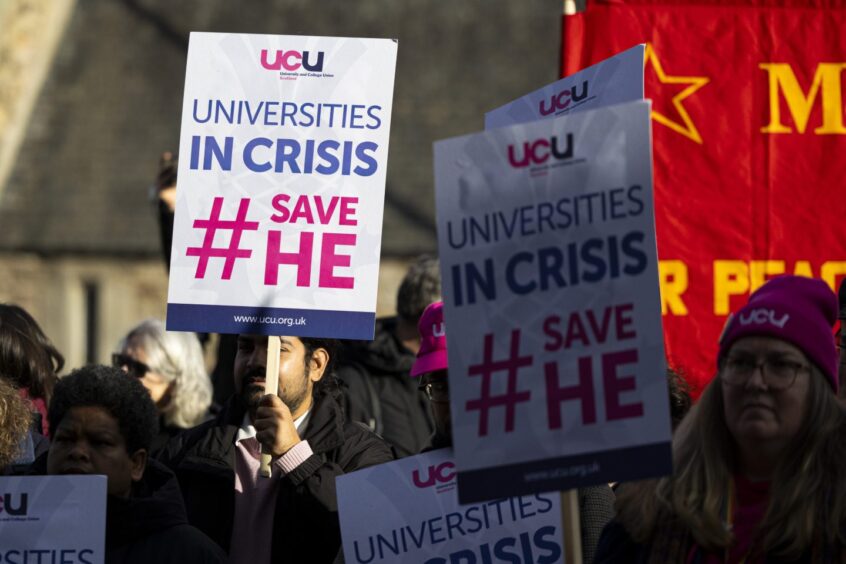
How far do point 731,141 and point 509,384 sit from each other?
108 inches

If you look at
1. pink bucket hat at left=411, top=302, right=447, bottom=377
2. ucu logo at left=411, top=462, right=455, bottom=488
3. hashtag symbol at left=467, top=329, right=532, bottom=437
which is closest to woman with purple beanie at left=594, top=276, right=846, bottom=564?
hashtag symbol at left=467, top=329, right=532, bottom=437

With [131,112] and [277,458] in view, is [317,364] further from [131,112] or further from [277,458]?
[131,112]

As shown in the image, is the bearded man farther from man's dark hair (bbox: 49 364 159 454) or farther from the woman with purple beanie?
the woman with purple beanie

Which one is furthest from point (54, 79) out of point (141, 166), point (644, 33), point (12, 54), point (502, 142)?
point (502, 142)

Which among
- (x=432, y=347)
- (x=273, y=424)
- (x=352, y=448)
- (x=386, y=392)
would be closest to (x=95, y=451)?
(x=273, y=424)

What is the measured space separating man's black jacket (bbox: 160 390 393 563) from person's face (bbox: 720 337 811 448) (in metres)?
1.43

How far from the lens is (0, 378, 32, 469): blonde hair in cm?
448

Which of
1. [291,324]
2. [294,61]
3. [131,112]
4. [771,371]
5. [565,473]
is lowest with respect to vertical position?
[565,473]

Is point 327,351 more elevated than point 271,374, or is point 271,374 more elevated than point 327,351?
point 327,351

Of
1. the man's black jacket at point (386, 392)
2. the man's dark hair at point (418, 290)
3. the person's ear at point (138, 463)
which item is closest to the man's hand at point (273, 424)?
the person's ear at point (138, 463)

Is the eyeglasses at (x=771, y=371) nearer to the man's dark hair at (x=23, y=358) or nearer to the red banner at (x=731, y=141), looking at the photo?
the red banner at (x=731, y=141)

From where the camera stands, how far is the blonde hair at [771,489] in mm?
3361

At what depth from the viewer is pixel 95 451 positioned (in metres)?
4.28

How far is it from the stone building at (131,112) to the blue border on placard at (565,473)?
25155 millimetres
